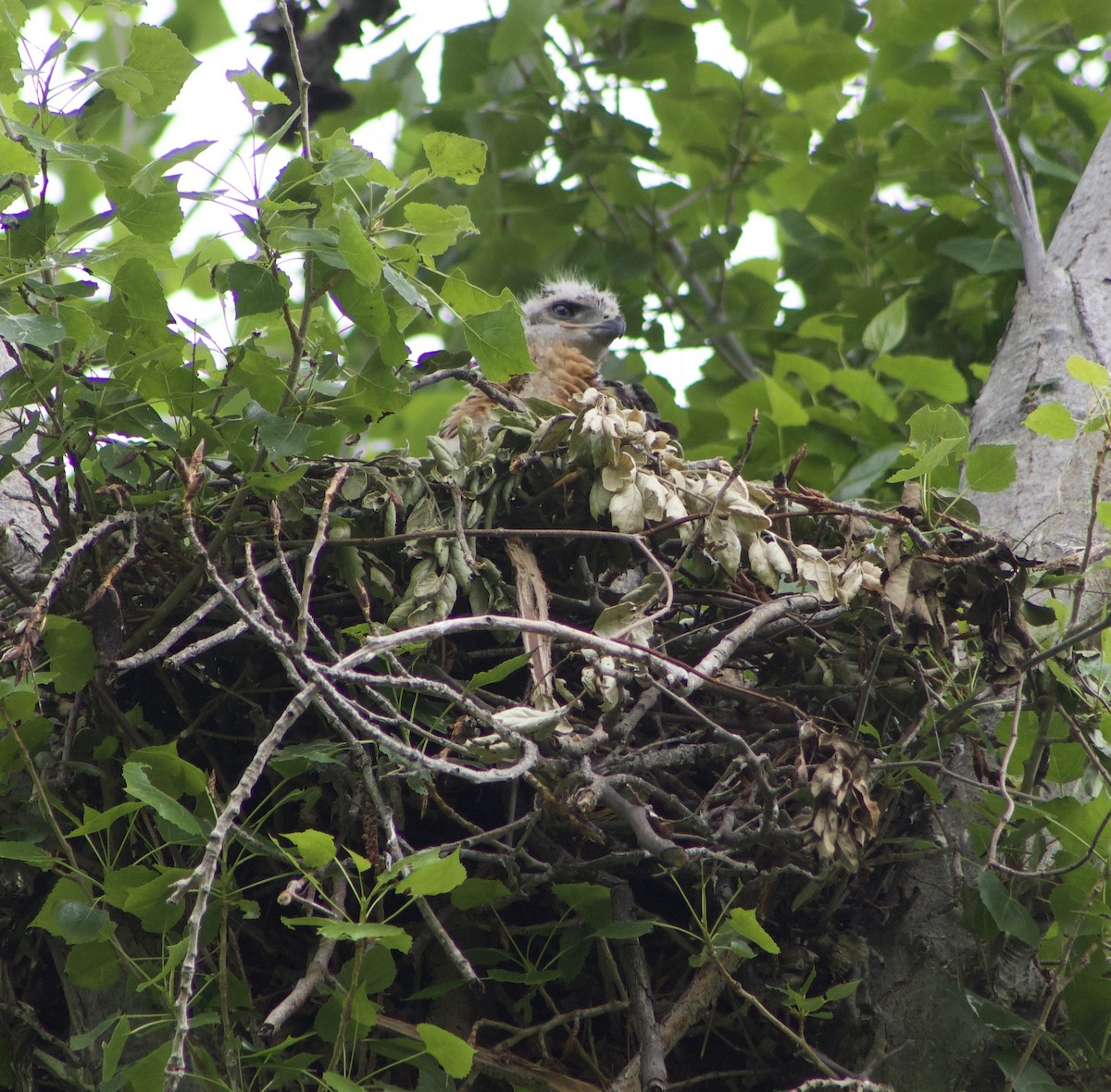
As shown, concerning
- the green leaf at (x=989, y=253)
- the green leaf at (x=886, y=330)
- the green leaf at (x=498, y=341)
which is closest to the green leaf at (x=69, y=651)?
the green leaf at (x=498, y=341)

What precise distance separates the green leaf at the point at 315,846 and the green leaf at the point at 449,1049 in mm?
279

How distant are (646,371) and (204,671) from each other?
9.72ft

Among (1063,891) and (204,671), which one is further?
(204,671)

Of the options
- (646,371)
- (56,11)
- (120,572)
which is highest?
(56,11)

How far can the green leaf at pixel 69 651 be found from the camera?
1972 millimetres

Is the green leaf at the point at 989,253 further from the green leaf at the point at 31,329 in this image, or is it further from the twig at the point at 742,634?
the green leaf at the point at 31,329

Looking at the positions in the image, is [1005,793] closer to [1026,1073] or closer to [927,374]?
[1026,1073]

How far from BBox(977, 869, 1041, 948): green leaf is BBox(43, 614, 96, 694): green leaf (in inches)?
56.5

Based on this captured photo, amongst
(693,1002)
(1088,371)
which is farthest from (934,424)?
(693,1002)

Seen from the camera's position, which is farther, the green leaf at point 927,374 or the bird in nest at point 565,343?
the bird in nest at point 565,343

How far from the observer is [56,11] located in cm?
486

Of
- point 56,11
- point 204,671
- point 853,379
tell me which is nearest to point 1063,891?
point 204,671

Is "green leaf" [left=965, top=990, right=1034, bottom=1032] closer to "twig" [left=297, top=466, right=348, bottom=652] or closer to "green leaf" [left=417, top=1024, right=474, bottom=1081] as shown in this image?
"green leaf" [left=417, top=1024, right=474, bottom=1081]

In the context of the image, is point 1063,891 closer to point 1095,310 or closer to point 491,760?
point 491,760
